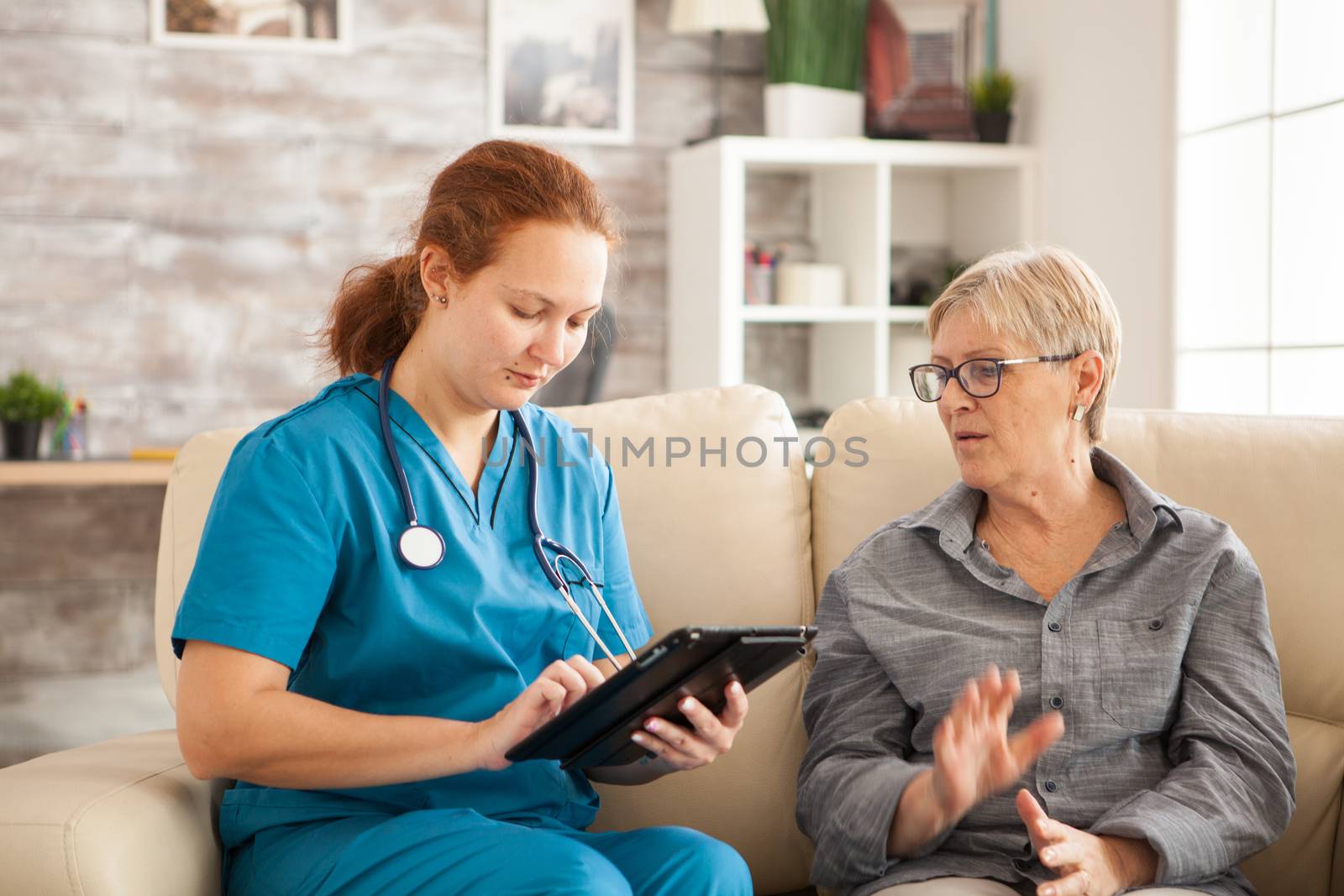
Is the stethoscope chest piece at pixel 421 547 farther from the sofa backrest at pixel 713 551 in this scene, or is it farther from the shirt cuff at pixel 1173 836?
the shirt cuff at pixel 1173 836

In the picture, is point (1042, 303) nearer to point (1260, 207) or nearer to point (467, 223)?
point (467, 223)

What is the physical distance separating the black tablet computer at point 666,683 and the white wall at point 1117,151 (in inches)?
96.3

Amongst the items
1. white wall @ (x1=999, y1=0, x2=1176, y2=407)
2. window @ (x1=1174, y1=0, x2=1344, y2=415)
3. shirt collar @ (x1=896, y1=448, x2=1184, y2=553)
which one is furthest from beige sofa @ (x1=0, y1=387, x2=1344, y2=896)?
white wall @ (x1=999, y1=0, x2=1176, y2=407)

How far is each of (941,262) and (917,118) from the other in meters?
0.51

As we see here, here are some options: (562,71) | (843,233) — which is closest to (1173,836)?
(843,233)

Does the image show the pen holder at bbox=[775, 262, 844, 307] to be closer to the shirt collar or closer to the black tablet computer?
the shirt collar

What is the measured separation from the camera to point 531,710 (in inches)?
52.0

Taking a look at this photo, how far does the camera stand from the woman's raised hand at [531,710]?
1316 millimetres

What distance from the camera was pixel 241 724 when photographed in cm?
130

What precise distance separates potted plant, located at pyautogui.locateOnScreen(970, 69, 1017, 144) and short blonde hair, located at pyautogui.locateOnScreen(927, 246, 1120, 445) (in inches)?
91.9

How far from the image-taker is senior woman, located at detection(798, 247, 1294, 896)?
4.91 ft

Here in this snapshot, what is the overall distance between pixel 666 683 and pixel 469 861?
281 millimetres

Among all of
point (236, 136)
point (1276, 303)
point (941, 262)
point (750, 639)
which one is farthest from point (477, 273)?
point (941, 262)

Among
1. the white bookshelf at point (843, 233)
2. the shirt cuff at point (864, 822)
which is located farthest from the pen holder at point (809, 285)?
the shirt cuff at point (864, 822)
